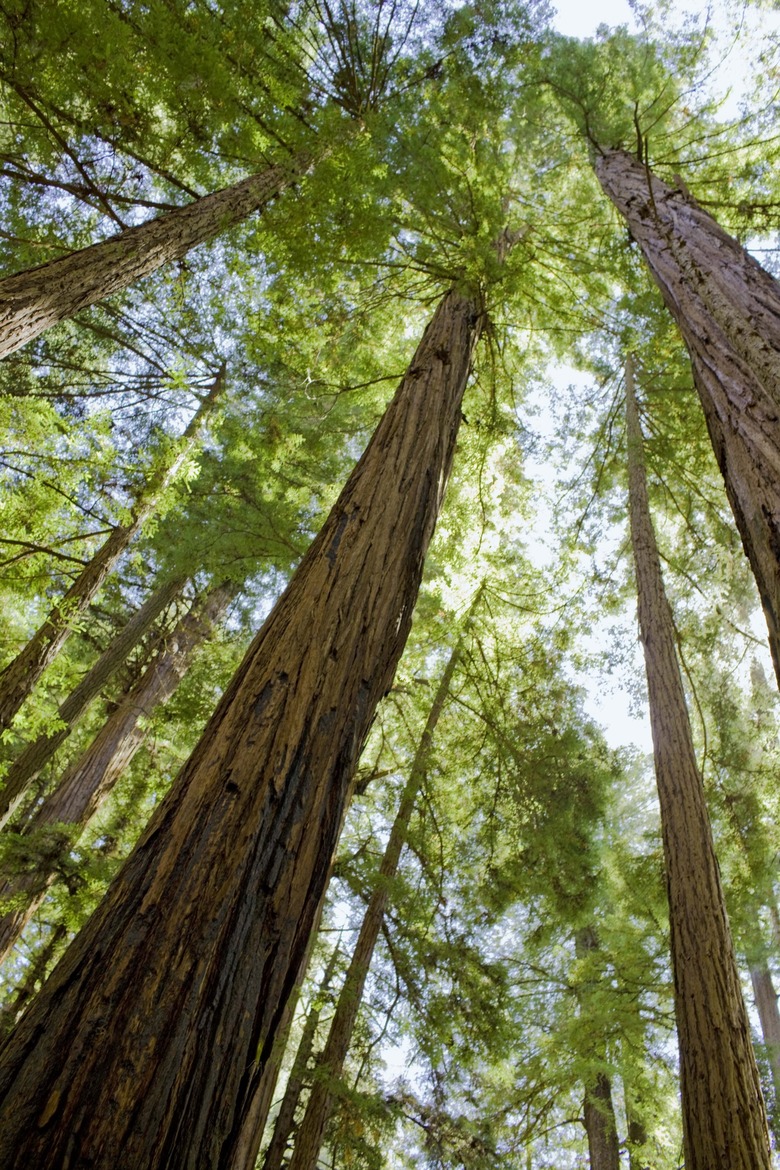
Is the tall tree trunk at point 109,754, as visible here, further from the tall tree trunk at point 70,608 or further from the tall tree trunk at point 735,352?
the tall tree trunk at point 735,352

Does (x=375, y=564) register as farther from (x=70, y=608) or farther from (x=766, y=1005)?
(x=766, y=1005)

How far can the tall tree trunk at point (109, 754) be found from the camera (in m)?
6.55

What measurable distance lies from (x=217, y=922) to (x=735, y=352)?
2871 mm

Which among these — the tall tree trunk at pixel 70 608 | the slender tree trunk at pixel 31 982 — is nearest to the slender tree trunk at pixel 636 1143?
the slender tree trunk at pixel 31 982

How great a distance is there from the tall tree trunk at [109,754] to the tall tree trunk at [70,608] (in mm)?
2008

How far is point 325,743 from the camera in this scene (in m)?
1.78

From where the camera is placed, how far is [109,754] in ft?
24.6

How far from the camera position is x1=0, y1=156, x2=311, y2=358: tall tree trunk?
3588 millimetres

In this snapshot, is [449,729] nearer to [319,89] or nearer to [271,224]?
[271,224]

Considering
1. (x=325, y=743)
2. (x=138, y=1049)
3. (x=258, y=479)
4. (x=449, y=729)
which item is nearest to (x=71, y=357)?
(x=258, y=479)

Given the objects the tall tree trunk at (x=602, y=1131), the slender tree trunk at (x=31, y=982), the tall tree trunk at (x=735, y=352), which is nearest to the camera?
the tall tree trunk at (x=735, y=352)

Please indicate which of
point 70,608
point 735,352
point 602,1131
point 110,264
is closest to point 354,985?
point 70,608

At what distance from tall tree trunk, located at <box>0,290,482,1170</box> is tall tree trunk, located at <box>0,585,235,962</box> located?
5.01 meters

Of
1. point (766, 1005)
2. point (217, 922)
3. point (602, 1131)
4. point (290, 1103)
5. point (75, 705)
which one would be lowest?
point (217, 922)
